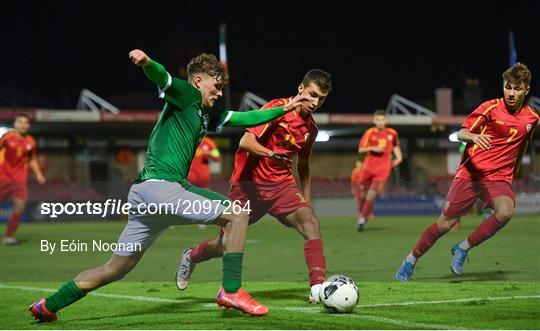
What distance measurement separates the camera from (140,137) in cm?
4309

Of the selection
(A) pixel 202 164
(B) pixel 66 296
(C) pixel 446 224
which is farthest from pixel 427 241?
(A) pixel 202 164

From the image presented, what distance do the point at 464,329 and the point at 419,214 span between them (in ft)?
64.3

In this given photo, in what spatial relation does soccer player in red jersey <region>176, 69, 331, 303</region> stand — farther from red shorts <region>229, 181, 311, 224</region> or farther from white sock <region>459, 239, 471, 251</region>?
white sock <region>459, 239, 471, 251</region>

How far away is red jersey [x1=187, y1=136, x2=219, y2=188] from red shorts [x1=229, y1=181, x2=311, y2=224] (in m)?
12.7

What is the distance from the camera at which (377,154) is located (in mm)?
20422

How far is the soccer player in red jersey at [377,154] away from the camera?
1930cm

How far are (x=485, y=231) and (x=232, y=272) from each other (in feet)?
12.2

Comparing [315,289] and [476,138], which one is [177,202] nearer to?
[315,289]

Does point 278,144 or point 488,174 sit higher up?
point 278,144

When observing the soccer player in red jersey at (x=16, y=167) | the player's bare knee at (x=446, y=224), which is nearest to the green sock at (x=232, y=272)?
the player's bare knee at (x=446, y=224)

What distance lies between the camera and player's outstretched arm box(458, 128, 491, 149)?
358 inches

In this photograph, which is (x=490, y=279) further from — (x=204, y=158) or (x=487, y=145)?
(x=204, y=158)

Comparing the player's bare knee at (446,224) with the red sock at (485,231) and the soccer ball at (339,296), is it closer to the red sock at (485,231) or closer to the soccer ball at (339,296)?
the red sock at (485,231)

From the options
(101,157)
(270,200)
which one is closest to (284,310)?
(270,200)
